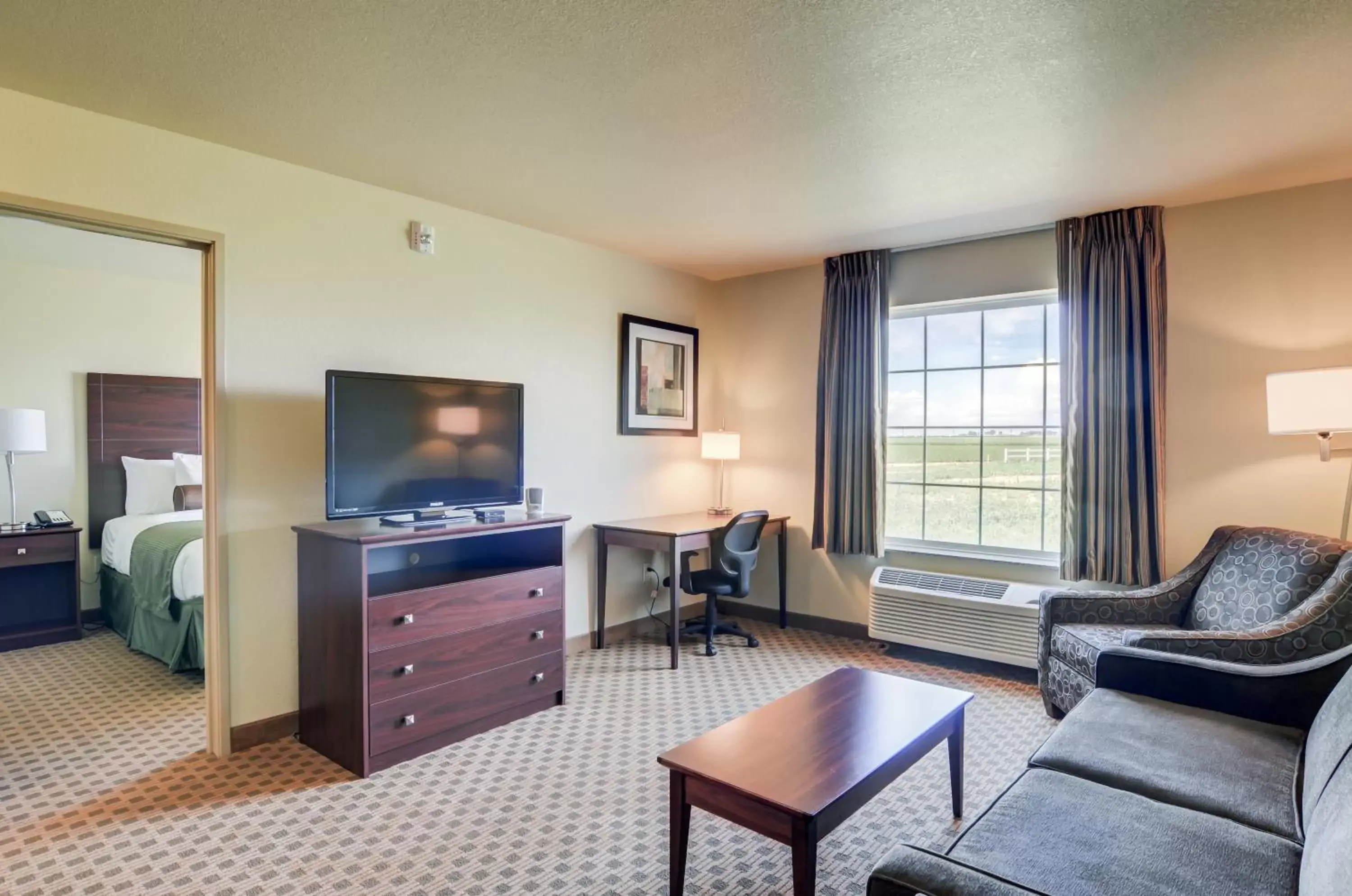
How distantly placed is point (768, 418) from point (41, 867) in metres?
4.17

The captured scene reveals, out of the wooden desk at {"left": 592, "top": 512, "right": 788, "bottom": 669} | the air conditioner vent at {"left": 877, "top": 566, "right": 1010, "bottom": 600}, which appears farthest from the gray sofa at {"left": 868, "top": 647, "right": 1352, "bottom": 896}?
the wooden desk at {"left": 592, "top": 512, "right": 788, "bottom": 669}

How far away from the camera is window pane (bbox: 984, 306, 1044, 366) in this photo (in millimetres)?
4094

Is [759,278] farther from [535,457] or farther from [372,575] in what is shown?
[372,575]

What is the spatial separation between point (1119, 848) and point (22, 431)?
222 inches

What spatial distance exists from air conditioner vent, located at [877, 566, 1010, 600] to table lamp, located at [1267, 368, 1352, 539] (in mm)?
1487

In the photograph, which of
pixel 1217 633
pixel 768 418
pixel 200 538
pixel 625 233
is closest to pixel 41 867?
pixel 200 538

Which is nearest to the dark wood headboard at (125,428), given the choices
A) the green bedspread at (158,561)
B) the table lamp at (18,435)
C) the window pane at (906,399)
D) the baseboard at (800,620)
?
the table lamp at (18,435)

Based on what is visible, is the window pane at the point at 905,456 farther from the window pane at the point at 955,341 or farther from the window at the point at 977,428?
the window pane at the point at 955,341

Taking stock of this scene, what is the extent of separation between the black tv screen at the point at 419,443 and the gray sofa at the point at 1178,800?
8.00 ft

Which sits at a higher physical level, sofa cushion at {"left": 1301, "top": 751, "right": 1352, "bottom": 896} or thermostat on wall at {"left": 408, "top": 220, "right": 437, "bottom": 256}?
thermostat on wall at {"left": 408, "top": 220, "right": 437, "bottom": 256}

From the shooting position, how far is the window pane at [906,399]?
4539mm

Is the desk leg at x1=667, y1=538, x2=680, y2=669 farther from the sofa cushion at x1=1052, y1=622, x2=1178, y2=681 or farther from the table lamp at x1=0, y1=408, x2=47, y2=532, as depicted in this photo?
the table lamp at x1=0, y1=408, x2=47, y2=532

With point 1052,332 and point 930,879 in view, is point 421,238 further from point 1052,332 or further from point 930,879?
point 1052,332

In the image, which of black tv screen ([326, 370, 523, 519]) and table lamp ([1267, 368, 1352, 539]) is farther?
black tv screen ([326, 370, 523, 519])
